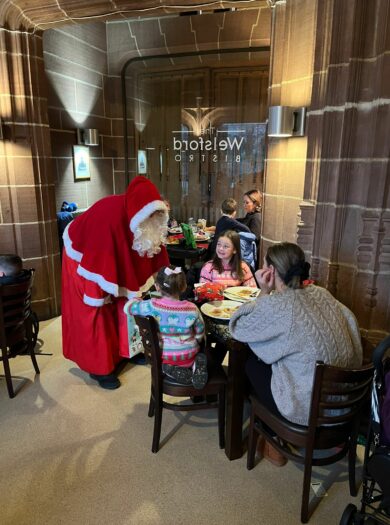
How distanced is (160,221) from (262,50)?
3.77m

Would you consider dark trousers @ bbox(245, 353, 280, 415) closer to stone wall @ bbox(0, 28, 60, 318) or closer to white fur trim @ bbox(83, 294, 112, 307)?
white fur trim @ bbox(83, 294, 112, 307)

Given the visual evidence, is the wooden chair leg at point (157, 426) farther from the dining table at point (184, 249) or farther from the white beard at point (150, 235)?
the dining table at point (184, 249)

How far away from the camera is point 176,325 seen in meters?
2.32

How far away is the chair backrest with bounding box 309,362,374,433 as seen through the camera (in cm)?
175

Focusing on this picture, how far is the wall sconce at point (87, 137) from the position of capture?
18.1ft

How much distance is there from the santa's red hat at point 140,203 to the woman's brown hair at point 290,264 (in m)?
1.23

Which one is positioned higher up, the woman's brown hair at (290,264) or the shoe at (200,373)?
the woman's brown hair at (290,264)

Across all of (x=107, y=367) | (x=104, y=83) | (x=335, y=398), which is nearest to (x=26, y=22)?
(x=104, y=83)

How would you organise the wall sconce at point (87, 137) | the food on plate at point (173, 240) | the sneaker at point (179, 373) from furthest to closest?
1. the wall sconce at point (87, 137)
2. the food on plate at point (173, 240)
3. the sneaker at point (179, 373)

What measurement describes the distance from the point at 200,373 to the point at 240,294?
2.38ft

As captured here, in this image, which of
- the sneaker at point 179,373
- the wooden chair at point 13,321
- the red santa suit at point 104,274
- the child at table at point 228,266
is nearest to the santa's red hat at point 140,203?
the red santa suit at point 104,274

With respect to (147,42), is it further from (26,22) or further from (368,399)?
(368,399)

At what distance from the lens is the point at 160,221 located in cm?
319

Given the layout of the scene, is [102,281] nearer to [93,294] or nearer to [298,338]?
[93,294]
